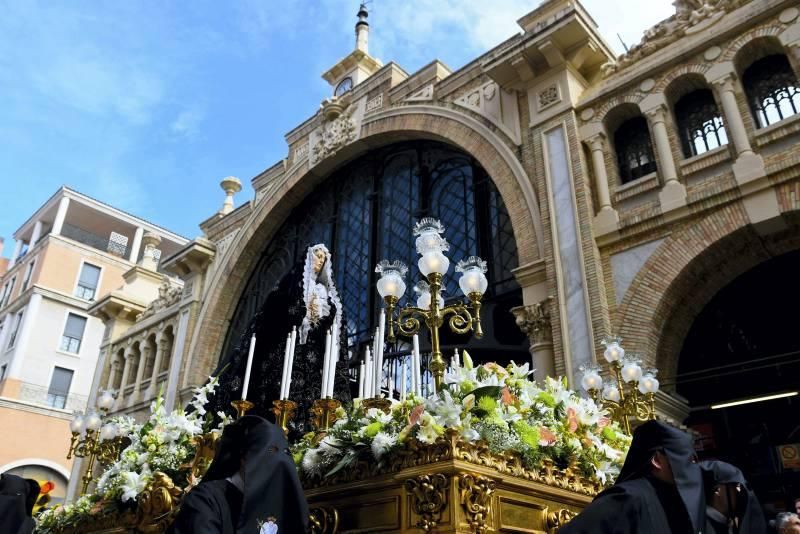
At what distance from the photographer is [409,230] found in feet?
46.3

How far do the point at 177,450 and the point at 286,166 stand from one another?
550 inches

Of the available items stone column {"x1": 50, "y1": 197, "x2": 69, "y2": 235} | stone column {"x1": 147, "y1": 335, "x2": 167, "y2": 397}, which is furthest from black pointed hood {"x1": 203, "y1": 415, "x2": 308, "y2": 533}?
stone column {"x1": 50, "y1": 197, "x2": 69, "y2": 235}

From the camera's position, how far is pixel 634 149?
35.0 feet

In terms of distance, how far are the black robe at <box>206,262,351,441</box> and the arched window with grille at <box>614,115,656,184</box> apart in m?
6.32

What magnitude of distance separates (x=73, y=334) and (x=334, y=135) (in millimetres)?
21996

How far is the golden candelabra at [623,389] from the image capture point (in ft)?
22.7

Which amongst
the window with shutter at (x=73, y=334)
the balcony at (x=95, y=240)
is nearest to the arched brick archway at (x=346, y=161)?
the window with shutter at (x=73, y=334)

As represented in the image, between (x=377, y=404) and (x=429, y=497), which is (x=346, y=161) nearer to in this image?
(x=377, y=404)

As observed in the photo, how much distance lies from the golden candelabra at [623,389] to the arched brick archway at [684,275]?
4.99 feet

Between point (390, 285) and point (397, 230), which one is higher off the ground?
point (397, 230)

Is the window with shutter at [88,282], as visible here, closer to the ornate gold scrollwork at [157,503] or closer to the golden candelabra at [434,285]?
the golden candelabra at [434,285]

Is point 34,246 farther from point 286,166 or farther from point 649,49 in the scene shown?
point 649,49

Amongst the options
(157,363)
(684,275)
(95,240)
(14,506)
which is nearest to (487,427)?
(14,506)

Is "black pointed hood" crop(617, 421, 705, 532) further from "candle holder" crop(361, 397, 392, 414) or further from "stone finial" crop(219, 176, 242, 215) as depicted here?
"stone finial" crop(219, 176, 242, 215)
